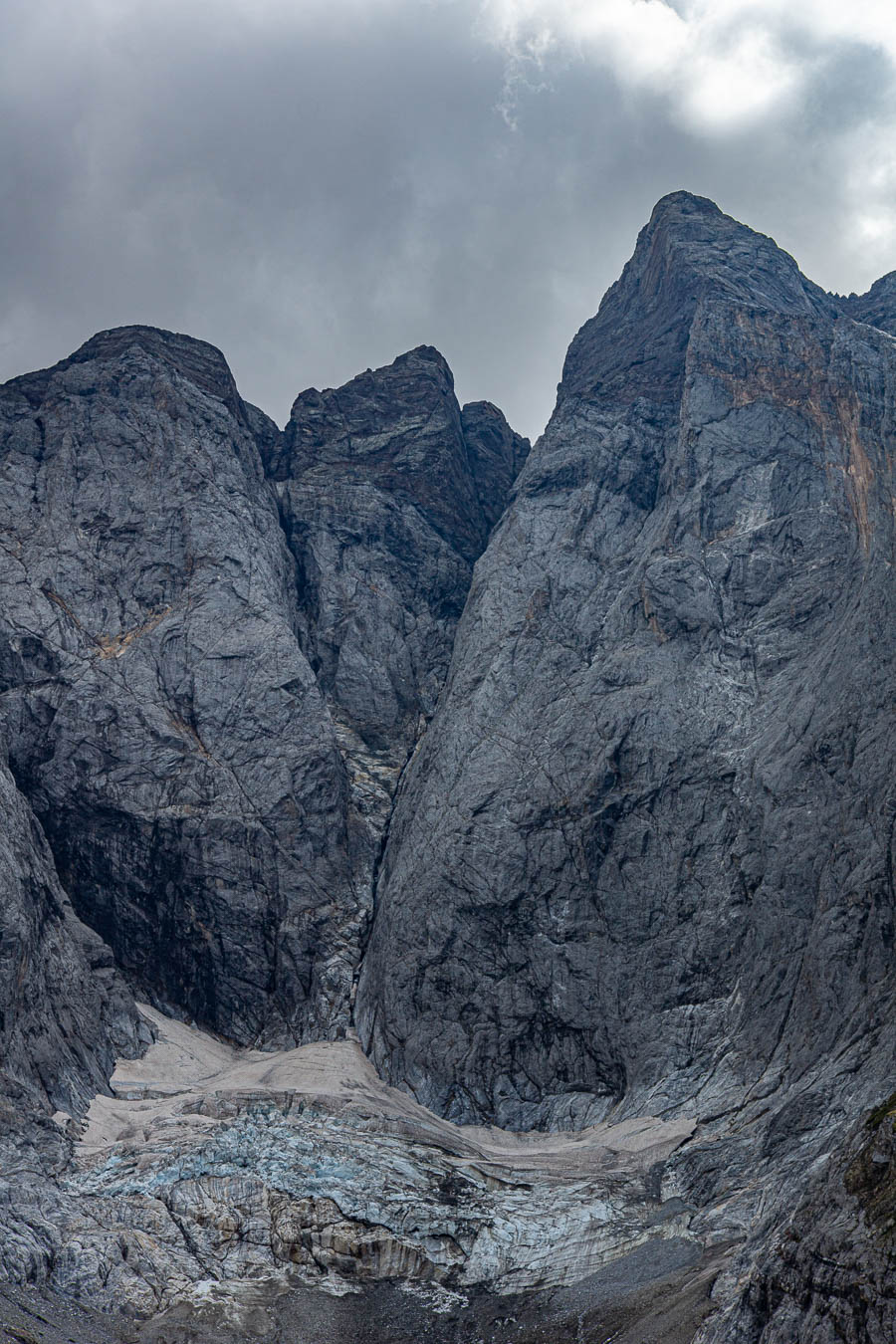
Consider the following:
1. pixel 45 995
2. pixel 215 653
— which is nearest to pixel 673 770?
pixel 215 653

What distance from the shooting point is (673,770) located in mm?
61188

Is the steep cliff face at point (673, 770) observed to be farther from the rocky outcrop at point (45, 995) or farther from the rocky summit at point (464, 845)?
the rocky outcrop at point (45, 995)

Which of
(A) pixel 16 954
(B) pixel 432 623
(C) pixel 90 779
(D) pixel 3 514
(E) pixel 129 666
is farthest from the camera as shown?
(B) pixel 432 623

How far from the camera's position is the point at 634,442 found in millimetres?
85625

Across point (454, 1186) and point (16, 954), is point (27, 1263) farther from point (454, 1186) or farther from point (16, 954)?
point (16, 954)

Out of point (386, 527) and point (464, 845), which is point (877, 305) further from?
point (464, 845)

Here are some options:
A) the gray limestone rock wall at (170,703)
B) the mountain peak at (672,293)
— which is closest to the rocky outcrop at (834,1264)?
the gray limestone rock wall at (170,703)

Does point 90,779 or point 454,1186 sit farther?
point 90,779

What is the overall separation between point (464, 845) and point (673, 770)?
1321 centimetres

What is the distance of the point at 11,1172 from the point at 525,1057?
25.2 metres

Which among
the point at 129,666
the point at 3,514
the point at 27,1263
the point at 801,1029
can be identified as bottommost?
the point at 27,1263

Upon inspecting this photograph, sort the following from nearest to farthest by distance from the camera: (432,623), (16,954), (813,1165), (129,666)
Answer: (813,1165), (16,954), (129,666), (432,623)

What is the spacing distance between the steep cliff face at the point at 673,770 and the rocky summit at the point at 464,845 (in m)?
0.25

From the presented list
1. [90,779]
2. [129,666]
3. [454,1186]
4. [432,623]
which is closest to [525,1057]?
[454,1186]
